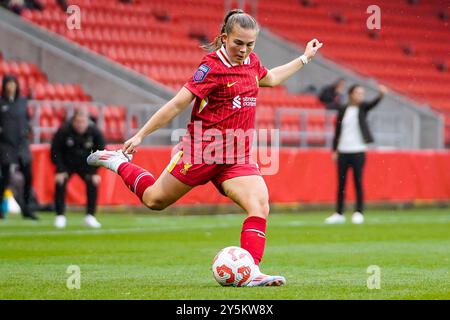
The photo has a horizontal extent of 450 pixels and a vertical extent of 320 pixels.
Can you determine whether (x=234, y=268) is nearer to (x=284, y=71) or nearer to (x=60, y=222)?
(x=284, y=71)

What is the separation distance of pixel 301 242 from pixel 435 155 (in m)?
10.2

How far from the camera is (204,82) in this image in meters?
8.64

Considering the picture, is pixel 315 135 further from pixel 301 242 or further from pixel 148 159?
pixel 301 242

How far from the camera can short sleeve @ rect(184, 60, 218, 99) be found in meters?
8.64

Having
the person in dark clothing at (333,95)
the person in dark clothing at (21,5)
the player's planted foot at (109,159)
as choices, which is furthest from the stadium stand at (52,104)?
the player's planted foot at (109,159)

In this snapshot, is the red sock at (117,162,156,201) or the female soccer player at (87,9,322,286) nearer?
the female soccer player at (87,9,322,286)

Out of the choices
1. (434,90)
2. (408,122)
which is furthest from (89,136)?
(434,90)

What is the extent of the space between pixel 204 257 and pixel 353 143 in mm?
6817

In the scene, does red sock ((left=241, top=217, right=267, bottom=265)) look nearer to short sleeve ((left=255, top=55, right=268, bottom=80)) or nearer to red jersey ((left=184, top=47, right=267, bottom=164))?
red jersey ((left=184, top=47, right=267, bottom=164))

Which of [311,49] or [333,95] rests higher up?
[333,95]

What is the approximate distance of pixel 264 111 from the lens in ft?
78.0

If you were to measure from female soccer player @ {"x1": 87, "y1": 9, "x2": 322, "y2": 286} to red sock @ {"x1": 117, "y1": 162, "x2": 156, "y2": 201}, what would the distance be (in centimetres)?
46

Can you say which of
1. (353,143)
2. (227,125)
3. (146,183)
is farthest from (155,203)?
(353,143)

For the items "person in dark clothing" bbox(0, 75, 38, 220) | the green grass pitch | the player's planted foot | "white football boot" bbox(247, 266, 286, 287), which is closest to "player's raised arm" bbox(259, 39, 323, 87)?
the player's planted foot
